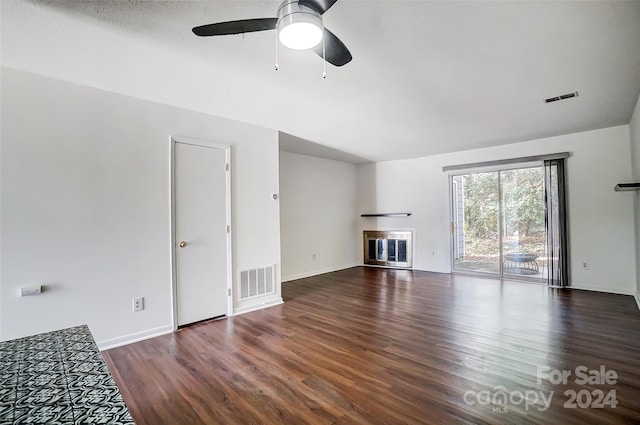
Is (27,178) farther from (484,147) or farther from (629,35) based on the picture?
(484,147)

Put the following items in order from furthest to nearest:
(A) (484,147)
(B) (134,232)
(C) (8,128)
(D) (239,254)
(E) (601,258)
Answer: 1. (A) (484,147)
2. (E) (601,258)
3. (D) (239,254)
4. (B) (134,232)
5. (C) (8,128)

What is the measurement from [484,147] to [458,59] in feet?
12.6

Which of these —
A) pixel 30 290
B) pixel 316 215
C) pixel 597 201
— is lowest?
pixel 30 290

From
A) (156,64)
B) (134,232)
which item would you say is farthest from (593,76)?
(134,232)

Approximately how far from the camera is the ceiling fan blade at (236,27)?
169 cm

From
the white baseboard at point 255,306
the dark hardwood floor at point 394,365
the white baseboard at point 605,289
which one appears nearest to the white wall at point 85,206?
the dark hardwood floor at point 394,365

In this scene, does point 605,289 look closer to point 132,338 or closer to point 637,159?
point 637,159

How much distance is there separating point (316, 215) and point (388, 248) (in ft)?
6.56

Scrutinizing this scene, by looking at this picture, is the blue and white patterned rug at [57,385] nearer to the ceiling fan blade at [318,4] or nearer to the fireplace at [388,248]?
the ceiling fan blade at [318,4]

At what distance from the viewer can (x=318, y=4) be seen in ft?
5.20

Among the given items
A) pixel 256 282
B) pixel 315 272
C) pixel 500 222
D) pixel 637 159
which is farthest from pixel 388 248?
pixel 637 159

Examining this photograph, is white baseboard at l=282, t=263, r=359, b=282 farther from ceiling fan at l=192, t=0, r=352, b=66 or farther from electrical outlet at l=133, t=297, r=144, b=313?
ceiling fan at l=192, t=0, r=352, b=66

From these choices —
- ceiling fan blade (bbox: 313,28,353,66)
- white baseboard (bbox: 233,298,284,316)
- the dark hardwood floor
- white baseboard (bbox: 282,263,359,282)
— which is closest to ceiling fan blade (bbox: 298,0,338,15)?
ceiling fan blade (bbox: 313,28,353,66)

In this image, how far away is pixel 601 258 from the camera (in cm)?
477
